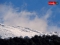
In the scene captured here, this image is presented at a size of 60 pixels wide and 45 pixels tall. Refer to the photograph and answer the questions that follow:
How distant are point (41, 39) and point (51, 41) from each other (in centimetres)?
493

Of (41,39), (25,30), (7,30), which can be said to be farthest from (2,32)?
(41,39)

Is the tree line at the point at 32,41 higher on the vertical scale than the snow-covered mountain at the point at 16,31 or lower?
lower

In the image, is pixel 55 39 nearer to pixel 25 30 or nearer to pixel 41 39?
pixel 41 39

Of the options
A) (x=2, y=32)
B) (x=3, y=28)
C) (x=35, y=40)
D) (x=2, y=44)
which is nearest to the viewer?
(x=2, y=44)

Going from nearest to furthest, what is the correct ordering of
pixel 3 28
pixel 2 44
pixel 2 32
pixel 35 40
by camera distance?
1. pixel 2 44
2. pixel 35 40
3. pixel 2 32
4. pixel 3 28

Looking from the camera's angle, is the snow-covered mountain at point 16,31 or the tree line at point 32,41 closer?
the tree line at point 32,41

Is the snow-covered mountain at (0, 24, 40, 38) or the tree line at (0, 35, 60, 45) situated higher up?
the snow-covered mountain at (0, 24, 40, 38)

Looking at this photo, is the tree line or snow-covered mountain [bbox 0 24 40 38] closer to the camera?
the tree line

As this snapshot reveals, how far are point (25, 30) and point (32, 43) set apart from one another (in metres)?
65.2

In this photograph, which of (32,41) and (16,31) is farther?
(16,31)

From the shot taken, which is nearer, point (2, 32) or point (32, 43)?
point (32, 43)

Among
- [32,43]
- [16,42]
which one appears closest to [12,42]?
[16,42]

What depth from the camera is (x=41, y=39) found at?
4970 inches

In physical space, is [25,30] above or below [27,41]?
above
